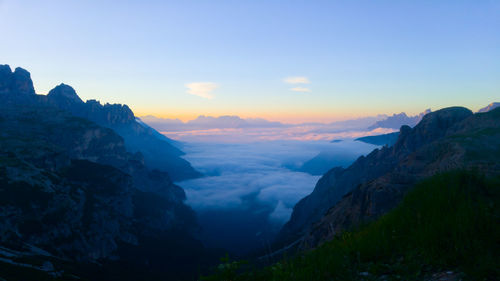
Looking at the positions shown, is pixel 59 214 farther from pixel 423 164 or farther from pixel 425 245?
pixel 425 245

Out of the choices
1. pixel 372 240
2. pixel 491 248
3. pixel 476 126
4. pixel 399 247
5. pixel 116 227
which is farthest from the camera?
pixel 116 227

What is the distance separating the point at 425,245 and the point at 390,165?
10966 centimetres

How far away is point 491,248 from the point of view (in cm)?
654

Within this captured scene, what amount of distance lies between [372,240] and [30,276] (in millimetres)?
85414

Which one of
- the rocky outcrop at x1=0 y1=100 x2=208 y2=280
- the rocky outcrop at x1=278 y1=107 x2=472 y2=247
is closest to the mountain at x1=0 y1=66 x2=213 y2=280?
the rocky outcrop at x1=0 y1=100 x2=208 y2=280

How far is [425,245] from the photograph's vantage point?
23.9 ft

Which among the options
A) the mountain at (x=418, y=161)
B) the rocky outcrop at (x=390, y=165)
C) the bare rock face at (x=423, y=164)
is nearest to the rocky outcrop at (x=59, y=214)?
the rocky outcrop at (x=390, y=165)

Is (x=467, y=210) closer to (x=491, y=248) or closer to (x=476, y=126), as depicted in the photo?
(x=491, y=248)

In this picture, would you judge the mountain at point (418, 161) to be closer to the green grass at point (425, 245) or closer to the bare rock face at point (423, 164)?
the bare rock face at point (423, 164)

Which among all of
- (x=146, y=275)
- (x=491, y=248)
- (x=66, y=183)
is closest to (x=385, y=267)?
(x=491, y=248)

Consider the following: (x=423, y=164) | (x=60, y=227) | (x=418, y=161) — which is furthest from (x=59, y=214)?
(x=423, y=164)

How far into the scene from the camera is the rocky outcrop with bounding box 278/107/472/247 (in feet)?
152

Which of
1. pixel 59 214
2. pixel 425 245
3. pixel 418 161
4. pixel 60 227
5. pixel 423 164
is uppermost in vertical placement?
pixel 425 245

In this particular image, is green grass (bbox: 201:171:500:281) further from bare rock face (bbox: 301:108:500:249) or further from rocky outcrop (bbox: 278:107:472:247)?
rocky outcrop (bbox: 278:107:472:247)
